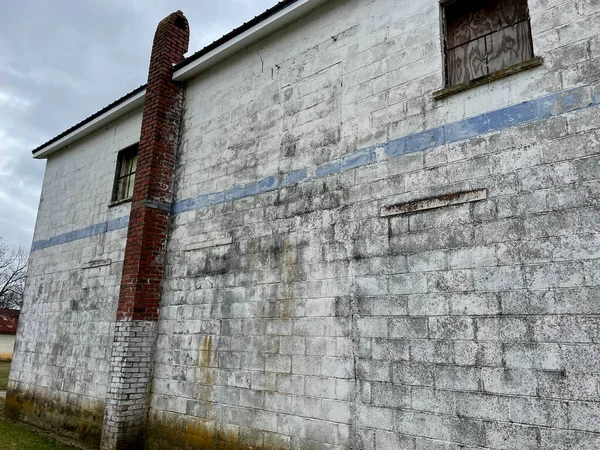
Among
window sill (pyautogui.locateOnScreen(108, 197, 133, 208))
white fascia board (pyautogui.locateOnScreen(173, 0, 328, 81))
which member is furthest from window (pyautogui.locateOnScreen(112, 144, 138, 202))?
white fascia board (pyautogui.locateOnScreen(173, 0, 328, 81))

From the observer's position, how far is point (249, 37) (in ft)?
22.5

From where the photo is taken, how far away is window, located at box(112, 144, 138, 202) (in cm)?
879

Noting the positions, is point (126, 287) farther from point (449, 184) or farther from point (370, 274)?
point (449, 184)

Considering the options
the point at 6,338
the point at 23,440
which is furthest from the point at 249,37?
the point at 6,338

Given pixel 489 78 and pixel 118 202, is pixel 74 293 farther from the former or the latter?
pixel 489 78

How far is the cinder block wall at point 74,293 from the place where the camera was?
7855mm

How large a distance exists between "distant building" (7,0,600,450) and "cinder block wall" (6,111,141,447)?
90mm

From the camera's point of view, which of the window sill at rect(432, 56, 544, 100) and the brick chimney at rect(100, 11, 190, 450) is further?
the brick chimney at rect(100, 11, 190, 450)

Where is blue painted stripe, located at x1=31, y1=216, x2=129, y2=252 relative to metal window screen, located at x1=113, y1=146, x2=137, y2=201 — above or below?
below

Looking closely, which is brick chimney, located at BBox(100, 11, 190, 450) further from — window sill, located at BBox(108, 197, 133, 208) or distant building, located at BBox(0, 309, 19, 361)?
distant building, located at BBox(0, 309, 19, 361)

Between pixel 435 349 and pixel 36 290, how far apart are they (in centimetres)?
940

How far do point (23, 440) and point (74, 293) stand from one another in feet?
8.67

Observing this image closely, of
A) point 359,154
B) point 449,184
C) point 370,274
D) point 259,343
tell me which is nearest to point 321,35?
point 359,154

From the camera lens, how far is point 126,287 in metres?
6.93
